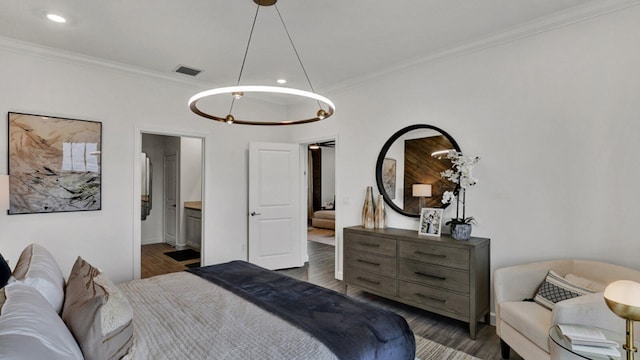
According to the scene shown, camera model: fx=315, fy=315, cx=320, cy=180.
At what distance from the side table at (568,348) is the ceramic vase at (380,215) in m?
2.11

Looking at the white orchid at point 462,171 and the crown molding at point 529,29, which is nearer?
the crown molding at point 529,29

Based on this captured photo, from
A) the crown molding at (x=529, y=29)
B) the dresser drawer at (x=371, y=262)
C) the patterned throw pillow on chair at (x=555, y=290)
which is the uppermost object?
the crown molding at (x=529, y=29)

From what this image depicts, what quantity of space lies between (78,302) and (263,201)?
348 centimetres

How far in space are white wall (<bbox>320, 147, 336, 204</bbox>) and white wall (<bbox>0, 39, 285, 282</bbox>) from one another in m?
5.56

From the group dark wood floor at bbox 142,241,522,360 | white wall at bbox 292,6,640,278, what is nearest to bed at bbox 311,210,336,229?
dark wood floor at bbox 142,241,522,360

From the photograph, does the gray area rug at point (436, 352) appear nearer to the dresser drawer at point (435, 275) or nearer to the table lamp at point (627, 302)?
the dresser drawer at point (435, 275)

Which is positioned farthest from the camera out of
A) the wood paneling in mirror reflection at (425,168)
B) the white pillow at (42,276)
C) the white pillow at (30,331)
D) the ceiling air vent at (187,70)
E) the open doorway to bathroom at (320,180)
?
the open doorway to bathroom at (320,180)

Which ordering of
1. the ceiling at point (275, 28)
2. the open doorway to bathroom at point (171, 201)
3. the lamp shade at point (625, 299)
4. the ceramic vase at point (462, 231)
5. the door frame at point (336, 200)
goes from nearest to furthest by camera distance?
the lamp shade at point (625, 299)
the ceiling at point (275, 28)
the ceramic vase at point (462, 231)
the door frame at point (336, 200)
the open doorway to bathroom at point (171, 201)

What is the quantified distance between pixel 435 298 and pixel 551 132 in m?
1.77

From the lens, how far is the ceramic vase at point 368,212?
3.78 m

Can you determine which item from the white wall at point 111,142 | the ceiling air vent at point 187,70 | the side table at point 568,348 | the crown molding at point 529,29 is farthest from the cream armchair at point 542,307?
the ceiling air vent at point 187,70

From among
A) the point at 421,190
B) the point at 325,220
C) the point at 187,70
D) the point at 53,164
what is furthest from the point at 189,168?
the point at 421,190

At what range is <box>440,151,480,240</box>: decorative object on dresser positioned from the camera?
296 cm

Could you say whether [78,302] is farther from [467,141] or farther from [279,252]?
[279,252]
